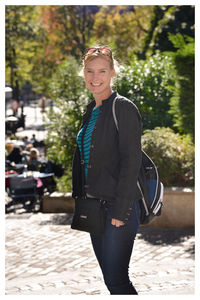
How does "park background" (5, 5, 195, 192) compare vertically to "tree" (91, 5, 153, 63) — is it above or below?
below

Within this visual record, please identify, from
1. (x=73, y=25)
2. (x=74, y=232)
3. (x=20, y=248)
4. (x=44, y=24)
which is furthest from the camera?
(x=44, y=24)

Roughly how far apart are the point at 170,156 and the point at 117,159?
26.8 ft

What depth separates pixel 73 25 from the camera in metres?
39.5

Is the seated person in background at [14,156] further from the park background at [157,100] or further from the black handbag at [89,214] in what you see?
the black handbag at [89,214]

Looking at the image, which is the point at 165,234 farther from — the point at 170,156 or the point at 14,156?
the point at 14,156

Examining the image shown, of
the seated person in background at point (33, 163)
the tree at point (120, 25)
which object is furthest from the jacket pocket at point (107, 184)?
the tree at point (120, 25)

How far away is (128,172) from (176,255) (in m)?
5.51

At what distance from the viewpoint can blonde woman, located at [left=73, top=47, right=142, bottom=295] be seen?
3.39 metres

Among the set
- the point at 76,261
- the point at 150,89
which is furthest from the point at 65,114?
the point at 76,261

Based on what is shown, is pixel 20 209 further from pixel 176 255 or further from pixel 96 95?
pixel 96 95

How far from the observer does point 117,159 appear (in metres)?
3.47

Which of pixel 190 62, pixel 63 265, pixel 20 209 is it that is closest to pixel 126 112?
pixel 63 265

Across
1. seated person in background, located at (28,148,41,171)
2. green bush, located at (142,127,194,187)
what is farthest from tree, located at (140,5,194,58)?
green bush, located at (142,127,194,187)

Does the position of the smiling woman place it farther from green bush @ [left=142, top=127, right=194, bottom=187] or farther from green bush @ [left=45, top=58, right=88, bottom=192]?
green bush @ [left=45, top=58, right=88, bottom=192]
